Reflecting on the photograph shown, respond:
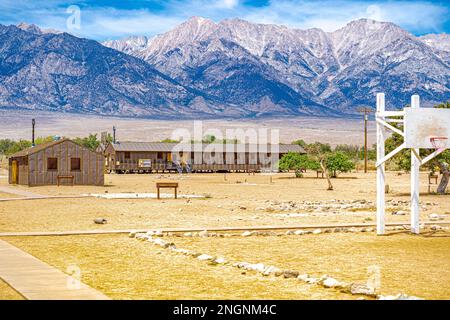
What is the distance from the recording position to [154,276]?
510 inches

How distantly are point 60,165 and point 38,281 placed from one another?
1665 inches

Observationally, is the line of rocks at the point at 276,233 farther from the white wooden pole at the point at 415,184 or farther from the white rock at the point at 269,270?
the white rock at the point at 269,270

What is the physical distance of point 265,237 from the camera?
64.7 feet

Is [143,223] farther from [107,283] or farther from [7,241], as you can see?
[107,283]

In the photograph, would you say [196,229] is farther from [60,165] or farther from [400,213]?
[60,165]

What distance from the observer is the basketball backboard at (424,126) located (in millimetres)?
18984

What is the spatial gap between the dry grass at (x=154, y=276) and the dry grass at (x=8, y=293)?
137 cm

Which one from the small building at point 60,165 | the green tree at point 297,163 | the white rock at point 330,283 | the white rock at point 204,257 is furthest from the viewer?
the green tree at point 297,163

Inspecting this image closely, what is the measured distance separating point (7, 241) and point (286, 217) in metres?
11.6

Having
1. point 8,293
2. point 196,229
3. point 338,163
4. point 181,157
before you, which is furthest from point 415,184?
point 181,157

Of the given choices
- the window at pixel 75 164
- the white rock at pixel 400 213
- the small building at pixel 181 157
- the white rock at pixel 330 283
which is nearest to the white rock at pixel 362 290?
the white rock at pixel 330 283

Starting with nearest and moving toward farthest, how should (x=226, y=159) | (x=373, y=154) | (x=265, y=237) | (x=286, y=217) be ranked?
(x=265, y=237) < (x=286, y=217) < (x=226, y=159) < (x=373, y=154)

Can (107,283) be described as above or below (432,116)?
below
